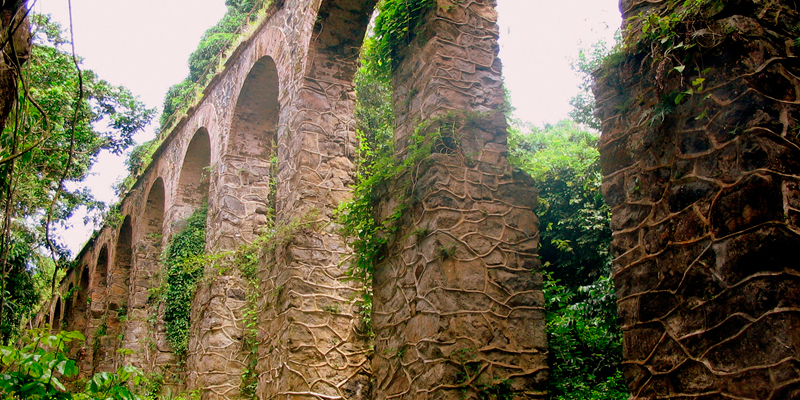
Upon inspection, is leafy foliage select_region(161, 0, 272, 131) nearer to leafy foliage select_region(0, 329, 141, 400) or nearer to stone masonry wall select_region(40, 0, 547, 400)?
stone masonry wall select_region(40, 0, 547, 400)

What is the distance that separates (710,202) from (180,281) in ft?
30.4

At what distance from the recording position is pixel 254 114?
348 inches

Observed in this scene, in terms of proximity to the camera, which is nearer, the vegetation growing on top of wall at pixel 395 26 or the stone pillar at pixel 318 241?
the vegetation growing on top of wall at pixel 395 26

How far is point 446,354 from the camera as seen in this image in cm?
343

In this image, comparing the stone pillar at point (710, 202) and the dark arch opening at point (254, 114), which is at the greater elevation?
the dark arch opening at point (254, 114)

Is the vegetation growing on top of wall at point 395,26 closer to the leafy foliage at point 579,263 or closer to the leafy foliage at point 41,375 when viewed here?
the leafy foliage at point 579,263

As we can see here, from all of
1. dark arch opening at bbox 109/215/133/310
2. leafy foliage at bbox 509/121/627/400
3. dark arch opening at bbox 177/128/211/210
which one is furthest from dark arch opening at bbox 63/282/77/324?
leafy foliage at bbox 509/121/627/400

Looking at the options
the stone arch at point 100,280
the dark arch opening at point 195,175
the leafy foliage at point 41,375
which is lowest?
the leafy foliage at point 41,375

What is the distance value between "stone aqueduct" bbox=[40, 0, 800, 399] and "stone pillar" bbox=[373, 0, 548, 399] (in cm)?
1

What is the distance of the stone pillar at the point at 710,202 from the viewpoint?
1993 mm

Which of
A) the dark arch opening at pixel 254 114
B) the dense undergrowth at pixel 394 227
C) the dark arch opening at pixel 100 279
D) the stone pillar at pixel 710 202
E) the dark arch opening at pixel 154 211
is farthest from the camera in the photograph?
the dark arch opening at pixel 100 279

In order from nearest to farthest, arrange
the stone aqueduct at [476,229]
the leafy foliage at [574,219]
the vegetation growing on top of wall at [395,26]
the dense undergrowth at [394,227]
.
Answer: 1. the stone aqueduct at [476,229]
2. the dense undergrowth at [394,227]
3. the vegetation growing on top of wall at [395,26]
4. the leafy foliage at [574,219]

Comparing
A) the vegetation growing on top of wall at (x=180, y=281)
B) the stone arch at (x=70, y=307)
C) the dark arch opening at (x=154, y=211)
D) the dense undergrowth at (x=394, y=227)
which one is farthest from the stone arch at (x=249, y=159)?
the stone arch at (x=70, y=307)

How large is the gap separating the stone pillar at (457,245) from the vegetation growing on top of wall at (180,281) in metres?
5.86
